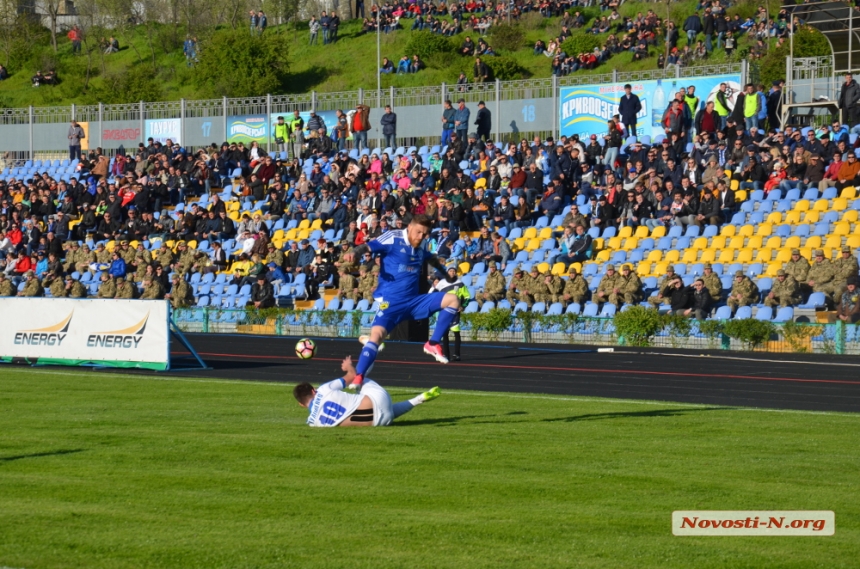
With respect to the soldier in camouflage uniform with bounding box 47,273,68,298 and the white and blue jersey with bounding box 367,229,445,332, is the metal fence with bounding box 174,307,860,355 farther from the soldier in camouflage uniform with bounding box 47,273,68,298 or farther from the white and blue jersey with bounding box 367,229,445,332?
the white and blue jersey with bounding box 367,229,445,332

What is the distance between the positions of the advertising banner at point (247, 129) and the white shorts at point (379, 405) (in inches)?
1239

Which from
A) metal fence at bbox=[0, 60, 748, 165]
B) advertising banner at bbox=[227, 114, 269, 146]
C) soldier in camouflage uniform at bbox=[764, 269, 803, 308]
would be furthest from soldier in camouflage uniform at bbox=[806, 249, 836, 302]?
advertising banner at bbox=[227, 114, 269, 146]

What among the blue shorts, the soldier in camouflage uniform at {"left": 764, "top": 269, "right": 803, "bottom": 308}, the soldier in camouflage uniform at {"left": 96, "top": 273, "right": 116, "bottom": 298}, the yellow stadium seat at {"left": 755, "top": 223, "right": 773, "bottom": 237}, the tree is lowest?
the soldier in camouflage uniform at {"left": 96, "top": 273, "right": 116, "bottom": 298}

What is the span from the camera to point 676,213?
93.8 ft

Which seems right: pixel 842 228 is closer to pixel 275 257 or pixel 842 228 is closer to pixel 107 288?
pixel 275 257

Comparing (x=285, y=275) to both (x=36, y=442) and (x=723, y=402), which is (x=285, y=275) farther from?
(x=36, y=442)

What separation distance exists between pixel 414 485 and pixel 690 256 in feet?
65.6

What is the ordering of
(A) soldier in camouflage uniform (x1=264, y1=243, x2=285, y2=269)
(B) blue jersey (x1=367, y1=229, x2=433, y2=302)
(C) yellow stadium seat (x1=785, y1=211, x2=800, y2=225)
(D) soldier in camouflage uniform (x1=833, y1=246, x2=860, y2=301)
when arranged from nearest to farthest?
1. (B) blue jersey (x1=367, y1=229, x2=433, y2=302)
2. (D) soldier in camouflage uniform (x1=833, y1=246, x2=860, y2=301)
3. (C) yellow stadium seat (x1=785, y1=211, x2=800, y2=225)
4. (A) soldier in camouflage uniform (x1=264, y1=243, x2=285, y2=269)

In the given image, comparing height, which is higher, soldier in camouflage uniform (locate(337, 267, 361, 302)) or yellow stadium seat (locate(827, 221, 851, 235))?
yellow stadium seat (locate(827, 221, 851, 235))

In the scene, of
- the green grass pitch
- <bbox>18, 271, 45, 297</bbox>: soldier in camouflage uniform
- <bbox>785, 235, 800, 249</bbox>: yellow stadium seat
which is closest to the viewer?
the green grass pitch

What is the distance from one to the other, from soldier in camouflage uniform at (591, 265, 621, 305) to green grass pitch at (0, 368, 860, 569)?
40.7 ft

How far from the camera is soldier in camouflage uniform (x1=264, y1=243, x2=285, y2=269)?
109 feet

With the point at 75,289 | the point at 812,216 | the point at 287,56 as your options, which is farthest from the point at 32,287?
the point at 287,56

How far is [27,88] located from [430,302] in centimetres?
7167
